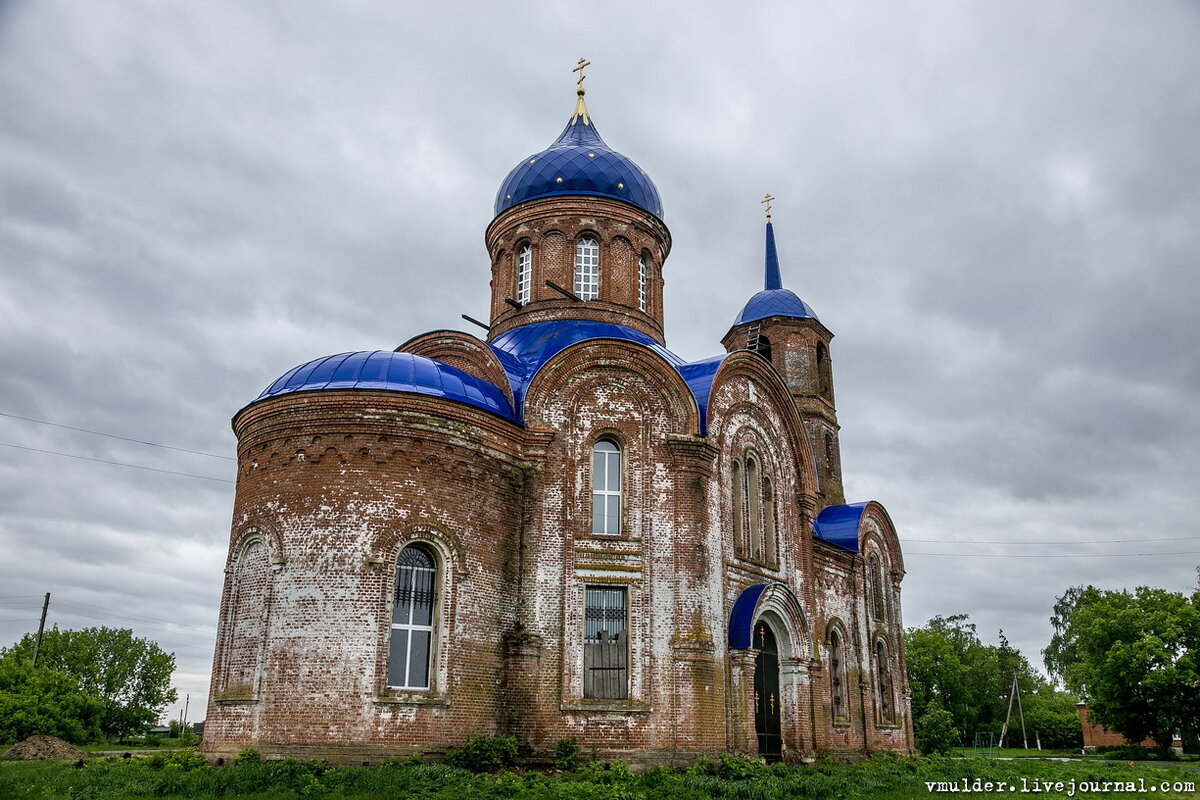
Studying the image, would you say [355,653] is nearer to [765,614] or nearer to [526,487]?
[526,487]

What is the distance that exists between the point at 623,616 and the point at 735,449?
14.6ft

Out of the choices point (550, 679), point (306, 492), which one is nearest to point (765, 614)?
point (550, 679)

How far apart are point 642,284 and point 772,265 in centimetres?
954

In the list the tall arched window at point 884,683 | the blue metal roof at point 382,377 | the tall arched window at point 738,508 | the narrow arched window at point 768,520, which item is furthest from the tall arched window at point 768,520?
the tall arched window at point 884,683

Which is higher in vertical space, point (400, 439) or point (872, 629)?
point (400, 439)

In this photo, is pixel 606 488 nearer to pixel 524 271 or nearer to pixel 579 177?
pixel 524 271

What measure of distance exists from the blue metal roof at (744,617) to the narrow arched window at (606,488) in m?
2.71

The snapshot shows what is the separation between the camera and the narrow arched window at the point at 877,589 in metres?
24.9

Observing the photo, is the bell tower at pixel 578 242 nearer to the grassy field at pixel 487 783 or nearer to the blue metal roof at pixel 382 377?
the blue metal roof at pixel 382 377

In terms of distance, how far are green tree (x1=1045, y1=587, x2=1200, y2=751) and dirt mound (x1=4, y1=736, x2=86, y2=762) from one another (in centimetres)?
3378

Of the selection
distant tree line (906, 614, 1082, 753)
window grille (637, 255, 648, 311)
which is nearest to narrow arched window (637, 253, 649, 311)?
window grille (637, 255, 648, 311)

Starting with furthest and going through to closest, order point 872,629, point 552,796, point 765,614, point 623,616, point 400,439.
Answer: point 872,629, point 765,614, point 623,616, point 400,439, point 552,796

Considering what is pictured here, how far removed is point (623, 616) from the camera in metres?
15.7

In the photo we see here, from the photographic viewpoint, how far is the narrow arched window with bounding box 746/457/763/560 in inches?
720
